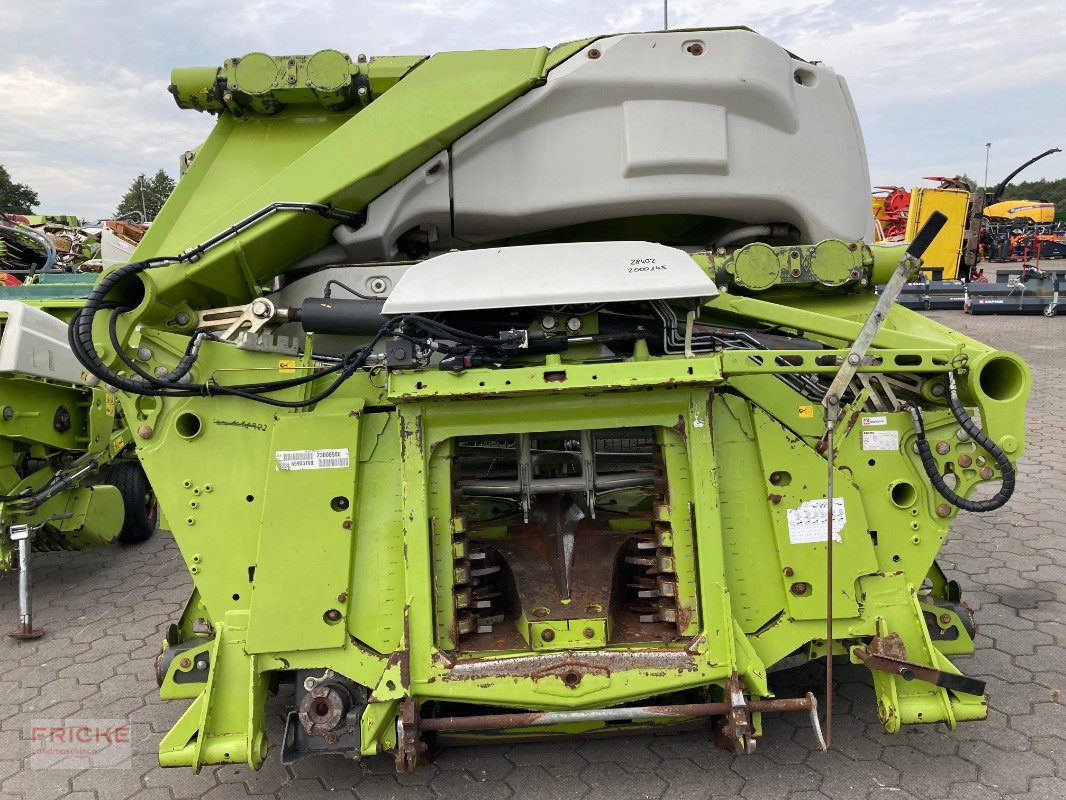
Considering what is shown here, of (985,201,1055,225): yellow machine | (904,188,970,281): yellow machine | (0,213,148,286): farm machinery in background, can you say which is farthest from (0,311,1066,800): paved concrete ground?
(985,201,1055,225): yellow machine

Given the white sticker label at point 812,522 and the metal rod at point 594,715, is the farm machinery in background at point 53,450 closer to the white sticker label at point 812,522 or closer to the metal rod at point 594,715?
the metal rod at point 594,715

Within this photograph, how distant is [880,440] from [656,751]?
1366 mm

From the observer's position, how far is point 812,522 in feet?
9.08

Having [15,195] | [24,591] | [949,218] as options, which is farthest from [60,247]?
[15,195]

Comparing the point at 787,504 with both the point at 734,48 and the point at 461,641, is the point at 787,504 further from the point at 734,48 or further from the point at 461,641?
the point at 734,48

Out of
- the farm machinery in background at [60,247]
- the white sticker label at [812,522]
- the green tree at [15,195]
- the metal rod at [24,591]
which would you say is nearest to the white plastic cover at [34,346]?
the metal rod at [24,591]

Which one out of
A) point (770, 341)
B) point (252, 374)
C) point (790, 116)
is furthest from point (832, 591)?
point (252, 374)

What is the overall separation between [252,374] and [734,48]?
2190mm

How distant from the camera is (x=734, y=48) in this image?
310cm

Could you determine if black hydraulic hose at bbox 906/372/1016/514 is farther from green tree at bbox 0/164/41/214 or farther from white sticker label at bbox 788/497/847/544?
green tree at bbox 0/164/41/214

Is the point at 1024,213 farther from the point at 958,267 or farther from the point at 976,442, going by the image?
the point at 976,442

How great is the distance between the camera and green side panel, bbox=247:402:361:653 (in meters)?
2.68

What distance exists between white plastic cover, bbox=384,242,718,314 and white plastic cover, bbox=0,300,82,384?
2610 millimetres

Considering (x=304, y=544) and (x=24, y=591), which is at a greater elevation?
(x=304, y=544)
